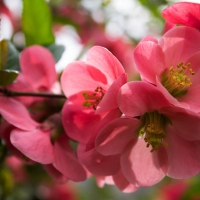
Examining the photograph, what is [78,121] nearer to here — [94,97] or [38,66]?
[94,97]

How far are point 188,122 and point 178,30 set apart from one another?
0.20m

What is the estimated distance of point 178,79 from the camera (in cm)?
79

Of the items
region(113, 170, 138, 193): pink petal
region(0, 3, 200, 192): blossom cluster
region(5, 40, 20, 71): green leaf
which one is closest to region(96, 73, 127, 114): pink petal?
region(0, 3, 200, 192): blossom cluster

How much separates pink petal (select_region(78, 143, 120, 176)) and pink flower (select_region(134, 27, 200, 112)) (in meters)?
0.22

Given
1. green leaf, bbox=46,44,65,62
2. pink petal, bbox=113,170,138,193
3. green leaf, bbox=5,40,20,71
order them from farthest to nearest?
green leaf, bbox=46,44,65,62, green leaf, bbox=5,40,20,71, pink petal, bbox=113,170,138,193

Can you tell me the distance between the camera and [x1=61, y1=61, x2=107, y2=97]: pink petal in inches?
33.4

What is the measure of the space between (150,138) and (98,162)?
0.14 m

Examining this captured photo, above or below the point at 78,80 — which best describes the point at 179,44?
above

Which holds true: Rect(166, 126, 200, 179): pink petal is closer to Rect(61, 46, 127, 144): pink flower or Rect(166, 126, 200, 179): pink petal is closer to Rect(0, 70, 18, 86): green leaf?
Rect(61, 46, 127, 144): pink flower

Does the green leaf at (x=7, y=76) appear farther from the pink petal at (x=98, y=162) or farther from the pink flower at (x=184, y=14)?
the pink flower at (x=184, y=14)

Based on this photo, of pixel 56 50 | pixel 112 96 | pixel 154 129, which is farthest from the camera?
pixel 56 50

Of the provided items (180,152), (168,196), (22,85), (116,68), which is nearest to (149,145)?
(180,152)

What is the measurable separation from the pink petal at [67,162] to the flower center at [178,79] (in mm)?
296

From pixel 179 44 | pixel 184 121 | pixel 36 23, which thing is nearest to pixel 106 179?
pixel 184 121
